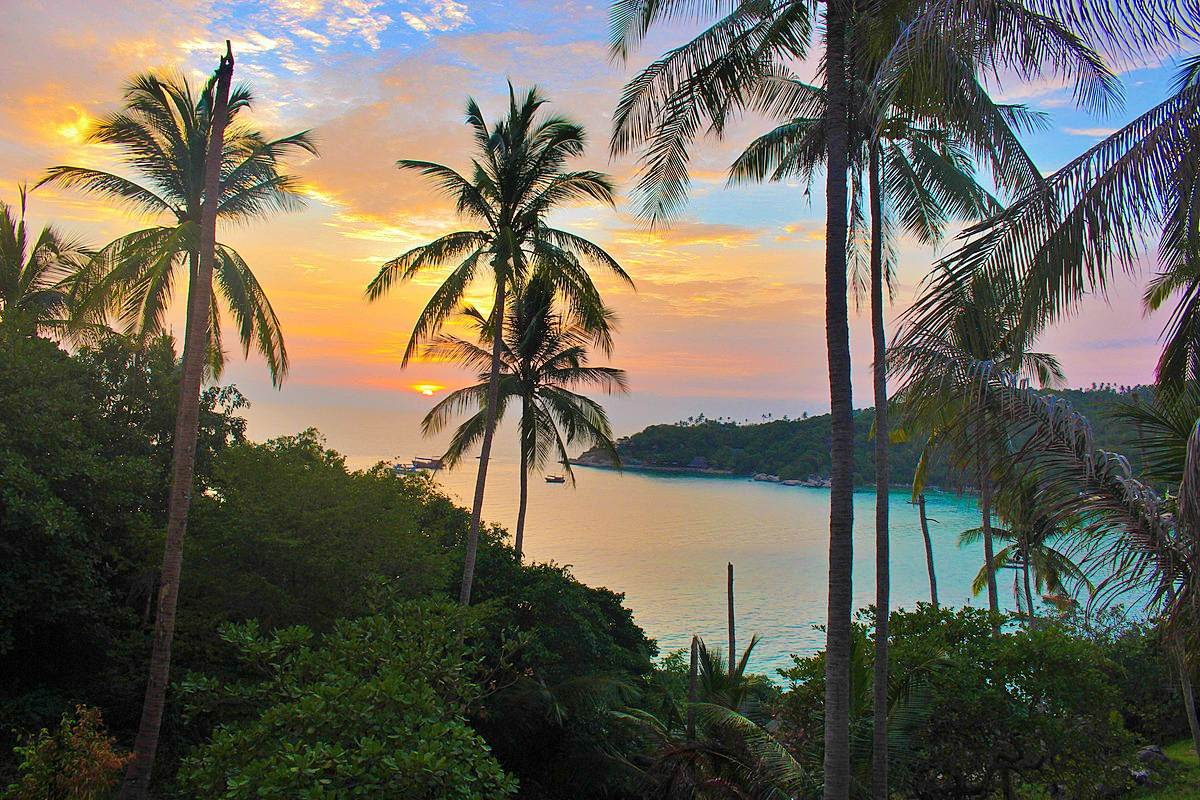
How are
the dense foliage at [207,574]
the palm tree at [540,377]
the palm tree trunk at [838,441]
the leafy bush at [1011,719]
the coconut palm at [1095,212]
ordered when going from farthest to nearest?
the palm tree at [540,377] < the leafy bush at [1011,719] < the dense foliage at [207,574] < the palm tree trunk at [838,441] < the coconut palm at [1095,212]

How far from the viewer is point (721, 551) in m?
52.0

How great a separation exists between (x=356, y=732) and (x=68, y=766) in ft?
10.7

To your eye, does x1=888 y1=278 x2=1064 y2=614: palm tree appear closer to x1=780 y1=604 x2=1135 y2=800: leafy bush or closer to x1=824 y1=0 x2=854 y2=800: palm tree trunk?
x1=824 y1=0 x2=854 y2=800: palm tree trunk

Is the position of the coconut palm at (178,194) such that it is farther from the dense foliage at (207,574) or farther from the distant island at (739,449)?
the distant island at (739,449)

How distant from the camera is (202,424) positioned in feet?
43.1

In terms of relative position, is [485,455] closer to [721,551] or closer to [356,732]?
[356,732]

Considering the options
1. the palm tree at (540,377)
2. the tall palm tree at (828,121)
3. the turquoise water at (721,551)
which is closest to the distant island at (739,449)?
the turquoise water at (721,551)

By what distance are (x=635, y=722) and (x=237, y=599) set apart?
6084mm

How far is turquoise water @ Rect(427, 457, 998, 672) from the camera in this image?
113 feet

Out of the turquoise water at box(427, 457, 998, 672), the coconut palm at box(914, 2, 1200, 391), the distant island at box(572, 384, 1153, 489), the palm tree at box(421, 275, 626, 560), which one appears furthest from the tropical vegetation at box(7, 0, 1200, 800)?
the distant island at box(572, 384, 1153, 489)

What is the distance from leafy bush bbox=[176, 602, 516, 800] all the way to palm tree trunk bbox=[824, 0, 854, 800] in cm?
277

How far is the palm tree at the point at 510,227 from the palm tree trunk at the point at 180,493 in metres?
4.48

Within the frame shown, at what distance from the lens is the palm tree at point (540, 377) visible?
1905 cm

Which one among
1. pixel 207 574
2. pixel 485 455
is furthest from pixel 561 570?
pixel 207 574
